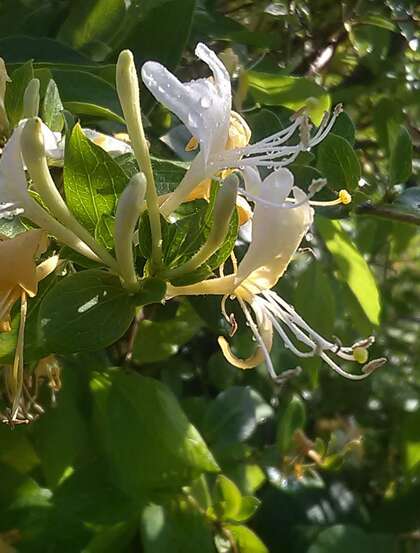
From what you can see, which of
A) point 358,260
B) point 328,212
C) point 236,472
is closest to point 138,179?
point 328,212

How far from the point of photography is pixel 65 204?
0.50 metres

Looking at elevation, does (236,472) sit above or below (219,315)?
below

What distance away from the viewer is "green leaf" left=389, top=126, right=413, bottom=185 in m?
0.79

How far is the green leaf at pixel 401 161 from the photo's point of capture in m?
0.79

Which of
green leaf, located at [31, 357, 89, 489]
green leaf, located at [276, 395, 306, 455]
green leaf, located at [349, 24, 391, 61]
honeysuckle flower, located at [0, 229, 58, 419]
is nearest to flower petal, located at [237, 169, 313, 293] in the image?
honeysuckle flower, located at [0, 229, 58, 419]

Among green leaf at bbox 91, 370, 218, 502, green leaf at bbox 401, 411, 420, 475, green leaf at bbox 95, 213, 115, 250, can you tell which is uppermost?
green leaf at bbox 95, 213, 115, 250

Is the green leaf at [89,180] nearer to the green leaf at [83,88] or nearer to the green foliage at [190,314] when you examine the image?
the green foliage at [190,314]

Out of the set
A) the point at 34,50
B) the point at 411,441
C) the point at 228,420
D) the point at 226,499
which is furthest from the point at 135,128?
the point at 411,441

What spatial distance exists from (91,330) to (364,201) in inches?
13.0

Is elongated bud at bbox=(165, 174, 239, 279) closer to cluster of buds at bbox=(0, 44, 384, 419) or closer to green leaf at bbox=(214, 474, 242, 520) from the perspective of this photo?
cluster of buds at bbox=(0, 44, 384, 419)

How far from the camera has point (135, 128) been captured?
496mm

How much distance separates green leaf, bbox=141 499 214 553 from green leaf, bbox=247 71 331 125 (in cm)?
42

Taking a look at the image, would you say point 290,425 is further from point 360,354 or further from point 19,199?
point 19,199

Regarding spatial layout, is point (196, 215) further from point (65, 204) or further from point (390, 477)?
point (390, 477)
